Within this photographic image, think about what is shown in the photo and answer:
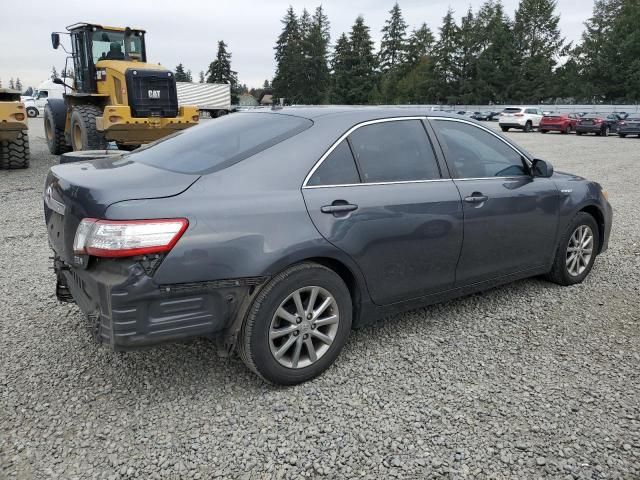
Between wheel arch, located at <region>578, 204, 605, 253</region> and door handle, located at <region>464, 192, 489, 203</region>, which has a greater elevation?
door handle, located at <region>464, 192, 489, 203</region>

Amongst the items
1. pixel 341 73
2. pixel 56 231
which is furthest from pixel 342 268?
pixel 341 73

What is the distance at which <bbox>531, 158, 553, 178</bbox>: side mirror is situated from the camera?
4.29 meters

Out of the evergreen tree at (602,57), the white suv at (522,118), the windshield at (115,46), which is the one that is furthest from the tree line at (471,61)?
the windshield at (115,46)

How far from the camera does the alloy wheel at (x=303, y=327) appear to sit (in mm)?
3041

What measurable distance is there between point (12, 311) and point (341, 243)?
8.84ft

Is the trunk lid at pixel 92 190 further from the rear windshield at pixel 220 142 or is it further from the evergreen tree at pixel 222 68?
the evergreen tree at pixel 222 68

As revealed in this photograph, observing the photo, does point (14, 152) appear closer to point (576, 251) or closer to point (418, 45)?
point (576, 251)

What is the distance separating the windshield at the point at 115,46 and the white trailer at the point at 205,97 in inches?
1085

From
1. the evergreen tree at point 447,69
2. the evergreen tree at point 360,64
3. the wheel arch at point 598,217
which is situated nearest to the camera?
the wheel arch at point 598,217

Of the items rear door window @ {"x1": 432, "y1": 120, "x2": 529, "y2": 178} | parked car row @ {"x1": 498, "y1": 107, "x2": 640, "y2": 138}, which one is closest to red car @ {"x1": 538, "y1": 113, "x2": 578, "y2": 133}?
parked car row @ {"x1": 498, "y1": 107, "x2": 640, "y2": 138}

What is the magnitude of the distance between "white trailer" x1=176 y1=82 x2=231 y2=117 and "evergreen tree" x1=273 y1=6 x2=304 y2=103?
136ft

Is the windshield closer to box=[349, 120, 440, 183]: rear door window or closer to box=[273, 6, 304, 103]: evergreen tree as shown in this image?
box=[349, 120, 440, 183]: rear door window

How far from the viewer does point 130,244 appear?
102 inches

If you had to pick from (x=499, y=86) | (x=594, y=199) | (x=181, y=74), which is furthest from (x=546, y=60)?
(x=594, y=199)
